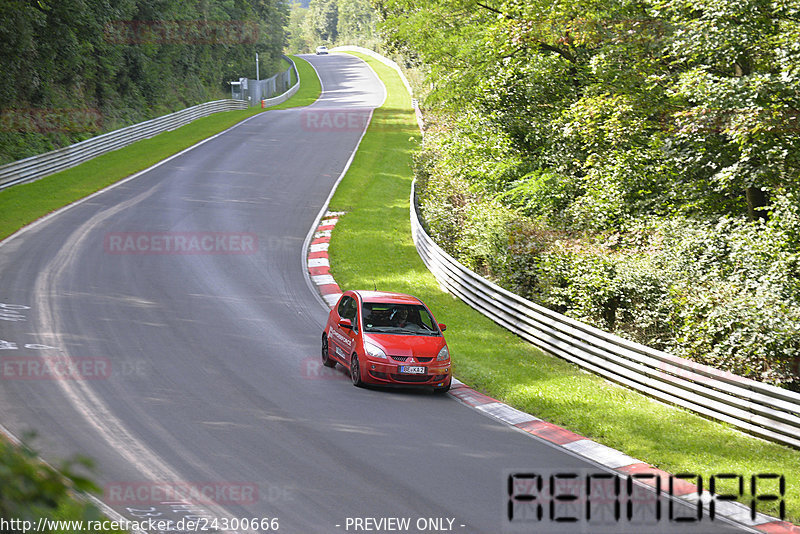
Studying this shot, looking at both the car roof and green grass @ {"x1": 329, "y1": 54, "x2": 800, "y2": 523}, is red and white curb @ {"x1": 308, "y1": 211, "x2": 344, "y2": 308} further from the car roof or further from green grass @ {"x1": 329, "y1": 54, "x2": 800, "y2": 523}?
the car roof

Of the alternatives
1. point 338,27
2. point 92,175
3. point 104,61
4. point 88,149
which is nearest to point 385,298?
point 92,175

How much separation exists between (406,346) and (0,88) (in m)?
27.6

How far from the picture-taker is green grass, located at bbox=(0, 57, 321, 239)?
86.9 ft

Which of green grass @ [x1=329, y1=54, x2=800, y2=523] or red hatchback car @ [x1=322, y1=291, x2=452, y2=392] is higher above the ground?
red hatchback car @ [x1=322, y1=291, x2=452, y2=392]

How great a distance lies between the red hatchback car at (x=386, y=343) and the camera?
1340cm

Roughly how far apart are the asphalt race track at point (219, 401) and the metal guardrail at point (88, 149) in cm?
596

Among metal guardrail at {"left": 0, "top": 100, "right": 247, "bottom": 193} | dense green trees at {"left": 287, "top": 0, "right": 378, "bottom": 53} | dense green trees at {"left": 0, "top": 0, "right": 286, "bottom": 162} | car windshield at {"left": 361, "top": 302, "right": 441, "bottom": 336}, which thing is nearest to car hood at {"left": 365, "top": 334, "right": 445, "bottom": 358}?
car windshield at {"left": 361, "top": 302, "right": 441, "bottom": 336}

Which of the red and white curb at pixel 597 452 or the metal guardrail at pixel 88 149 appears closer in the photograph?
the red and white curb at pixel 597 452

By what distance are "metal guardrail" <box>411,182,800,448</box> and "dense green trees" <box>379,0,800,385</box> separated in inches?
40.3

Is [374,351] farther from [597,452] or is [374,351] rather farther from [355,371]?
[597,452]

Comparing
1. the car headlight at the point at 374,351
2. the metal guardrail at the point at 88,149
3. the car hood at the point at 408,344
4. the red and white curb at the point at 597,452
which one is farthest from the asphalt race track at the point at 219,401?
the metal guardrail at the point at 88,149

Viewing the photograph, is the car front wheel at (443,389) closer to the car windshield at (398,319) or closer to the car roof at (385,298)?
the car windshield at (398,319)

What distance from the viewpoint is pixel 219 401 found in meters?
12.1

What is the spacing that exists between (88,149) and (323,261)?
19.6 m
